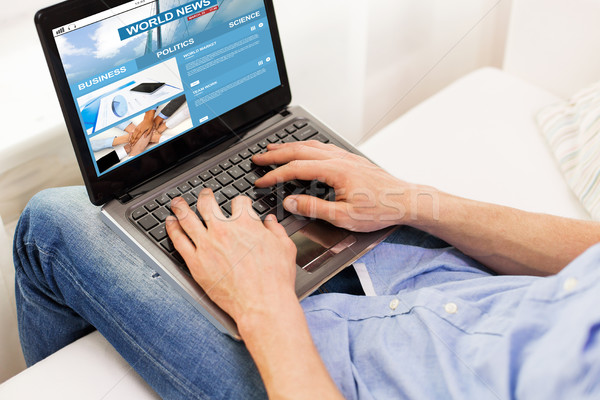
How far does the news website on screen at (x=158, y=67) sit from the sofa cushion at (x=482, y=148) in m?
0.34

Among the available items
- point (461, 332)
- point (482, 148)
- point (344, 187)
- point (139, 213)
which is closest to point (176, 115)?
point (139, 213)

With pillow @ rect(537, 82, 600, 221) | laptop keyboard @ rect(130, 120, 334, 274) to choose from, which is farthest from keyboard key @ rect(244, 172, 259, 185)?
pillow @ rect(537, 82, 600, 221)

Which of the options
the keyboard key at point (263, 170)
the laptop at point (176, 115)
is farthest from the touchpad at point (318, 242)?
the keyboard key at point (263, 170)

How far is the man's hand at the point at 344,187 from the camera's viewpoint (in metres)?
0.76

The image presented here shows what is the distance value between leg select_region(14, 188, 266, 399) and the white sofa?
0.08 meters

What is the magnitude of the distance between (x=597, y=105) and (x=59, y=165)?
937 mm

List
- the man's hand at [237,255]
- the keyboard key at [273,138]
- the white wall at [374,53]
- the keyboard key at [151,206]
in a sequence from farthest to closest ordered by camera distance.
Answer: the white wall at [374,53] < the keyboard key at [273,138] < the keyboard key at [151,206] < the man's hand at [237,255]

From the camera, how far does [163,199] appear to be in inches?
29.9

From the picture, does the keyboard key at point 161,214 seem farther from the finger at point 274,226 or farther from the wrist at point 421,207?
the wrist at point 421,207

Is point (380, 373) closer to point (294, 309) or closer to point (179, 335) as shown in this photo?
point (294, 309)

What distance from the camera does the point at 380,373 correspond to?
Answer: 2.10ft

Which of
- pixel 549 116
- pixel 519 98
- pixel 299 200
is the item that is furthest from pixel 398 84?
pixel 299 200

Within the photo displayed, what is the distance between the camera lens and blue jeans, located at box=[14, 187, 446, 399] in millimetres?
657

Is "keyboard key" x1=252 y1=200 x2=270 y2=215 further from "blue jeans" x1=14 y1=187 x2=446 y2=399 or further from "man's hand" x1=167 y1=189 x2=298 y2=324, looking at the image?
"blue jeans" x1=14 y1=187 x2=446 y2=399
